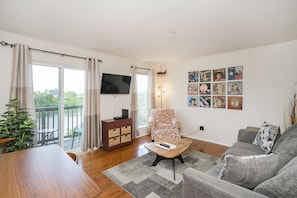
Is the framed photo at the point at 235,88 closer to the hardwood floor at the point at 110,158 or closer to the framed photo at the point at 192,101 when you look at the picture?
the framed photo at the point at 192,101

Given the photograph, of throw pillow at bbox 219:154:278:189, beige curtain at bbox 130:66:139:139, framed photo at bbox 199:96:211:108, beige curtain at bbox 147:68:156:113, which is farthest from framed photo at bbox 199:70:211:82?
throw pillow at bbox 219:154:278:189

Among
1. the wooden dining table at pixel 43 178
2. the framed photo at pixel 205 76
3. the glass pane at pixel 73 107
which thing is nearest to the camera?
the wooden dining table at pixel 43 178

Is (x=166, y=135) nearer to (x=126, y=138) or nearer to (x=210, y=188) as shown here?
(x=126, y=138)

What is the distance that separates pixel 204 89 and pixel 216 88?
12.6 inches

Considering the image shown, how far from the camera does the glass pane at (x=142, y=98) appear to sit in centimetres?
478

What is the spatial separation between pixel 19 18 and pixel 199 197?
3.07 meters

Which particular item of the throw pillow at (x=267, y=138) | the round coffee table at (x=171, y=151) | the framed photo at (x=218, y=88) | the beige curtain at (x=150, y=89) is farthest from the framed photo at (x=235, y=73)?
the beige curtain at (x=150, y=89)

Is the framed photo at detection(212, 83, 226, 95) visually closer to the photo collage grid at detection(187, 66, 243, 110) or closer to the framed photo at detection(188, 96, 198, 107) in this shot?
the photo collage grid at detection(187, 66, 243, 110)

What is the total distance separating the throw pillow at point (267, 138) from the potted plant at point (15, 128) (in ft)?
11.8

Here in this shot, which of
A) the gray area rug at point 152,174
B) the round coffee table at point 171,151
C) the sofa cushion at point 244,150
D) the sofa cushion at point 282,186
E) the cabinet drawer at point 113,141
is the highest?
the sofa cushion at point 282,186

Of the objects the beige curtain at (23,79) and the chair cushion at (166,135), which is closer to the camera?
the beige curtain at (23,79)

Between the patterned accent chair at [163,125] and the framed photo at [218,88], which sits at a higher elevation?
the framed photo at [218,88]

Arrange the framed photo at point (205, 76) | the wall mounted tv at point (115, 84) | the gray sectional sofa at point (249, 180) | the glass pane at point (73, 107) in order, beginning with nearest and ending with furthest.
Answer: the gray sectional sofa at point (249, 180) < the glass pane at point (73, 107) < the wall mounted tv at point (115, 84) < the framed photo at point (205, 76)

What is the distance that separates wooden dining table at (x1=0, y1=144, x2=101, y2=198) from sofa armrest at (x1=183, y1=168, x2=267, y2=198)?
79cm
